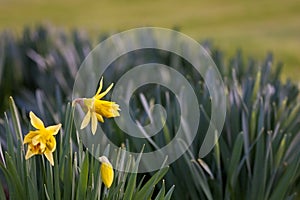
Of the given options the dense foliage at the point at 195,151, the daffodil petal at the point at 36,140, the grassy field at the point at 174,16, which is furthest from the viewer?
the grassy field at the point at 174,16

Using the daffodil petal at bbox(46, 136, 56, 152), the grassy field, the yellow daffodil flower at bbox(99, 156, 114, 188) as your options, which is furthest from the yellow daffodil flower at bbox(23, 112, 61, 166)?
the grassy field

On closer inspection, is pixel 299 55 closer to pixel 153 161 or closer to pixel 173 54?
pixel 173 54

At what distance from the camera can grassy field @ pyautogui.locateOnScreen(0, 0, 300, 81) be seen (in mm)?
11125

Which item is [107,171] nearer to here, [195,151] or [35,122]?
[35,122]

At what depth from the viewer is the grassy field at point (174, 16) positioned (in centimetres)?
1112

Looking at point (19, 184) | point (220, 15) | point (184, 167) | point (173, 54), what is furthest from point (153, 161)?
point (220, 15)

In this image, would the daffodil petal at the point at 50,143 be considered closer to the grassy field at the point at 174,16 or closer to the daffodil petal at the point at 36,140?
the daffodil petal at the point at 36,140

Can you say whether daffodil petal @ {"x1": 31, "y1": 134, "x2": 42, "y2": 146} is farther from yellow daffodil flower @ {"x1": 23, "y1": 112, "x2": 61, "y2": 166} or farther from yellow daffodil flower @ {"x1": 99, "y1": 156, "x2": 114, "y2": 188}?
yellow daffodil flower @ {"x1": 99, "y1": 156, "x2": 114, "y2": 188}

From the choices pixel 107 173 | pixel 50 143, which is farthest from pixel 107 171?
pixel 50 143

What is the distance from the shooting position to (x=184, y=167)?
224 centimetres

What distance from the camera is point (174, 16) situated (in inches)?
513

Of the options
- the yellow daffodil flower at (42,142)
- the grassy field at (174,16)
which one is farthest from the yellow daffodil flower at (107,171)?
the grassy field at (174,16)

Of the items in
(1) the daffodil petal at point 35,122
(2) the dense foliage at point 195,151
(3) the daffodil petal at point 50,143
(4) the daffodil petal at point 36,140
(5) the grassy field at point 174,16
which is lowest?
(2) the dense foliage at point 195,151

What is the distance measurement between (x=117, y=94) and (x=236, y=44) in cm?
611
